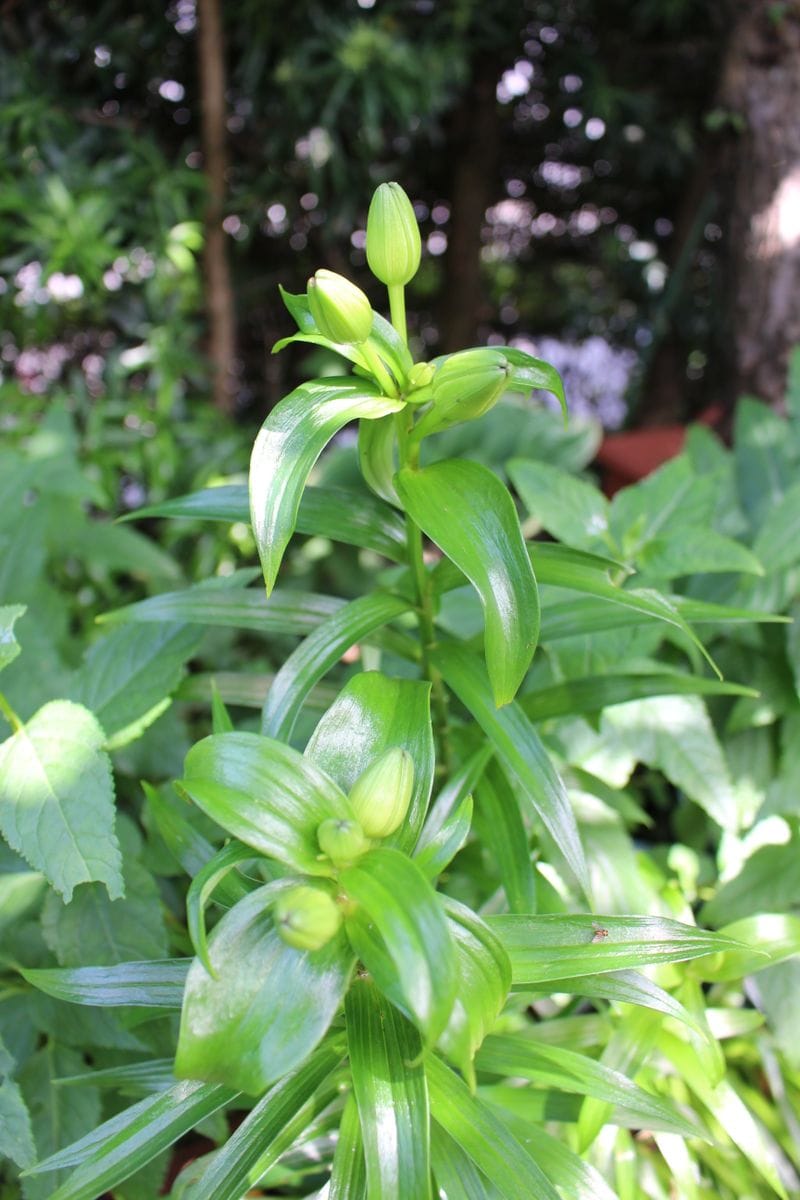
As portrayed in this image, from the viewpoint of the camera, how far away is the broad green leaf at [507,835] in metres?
0.58

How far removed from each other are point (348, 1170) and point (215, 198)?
1.58m

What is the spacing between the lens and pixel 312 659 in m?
0.54

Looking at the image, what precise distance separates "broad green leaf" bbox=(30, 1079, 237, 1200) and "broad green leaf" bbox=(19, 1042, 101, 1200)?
5.6 inches

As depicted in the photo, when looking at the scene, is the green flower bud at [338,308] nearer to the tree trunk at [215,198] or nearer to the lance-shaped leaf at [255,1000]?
the lance-shaped leaf at [255,1000]

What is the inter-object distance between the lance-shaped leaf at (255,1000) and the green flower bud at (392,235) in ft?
1.06

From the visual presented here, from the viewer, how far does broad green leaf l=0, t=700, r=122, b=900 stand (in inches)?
20.2

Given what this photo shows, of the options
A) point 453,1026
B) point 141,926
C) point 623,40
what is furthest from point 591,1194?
point 623,40

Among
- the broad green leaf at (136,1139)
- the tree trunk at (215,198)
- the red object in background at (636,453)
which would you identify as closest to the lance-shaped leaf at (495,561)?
the broad green leaf at (136,1139)

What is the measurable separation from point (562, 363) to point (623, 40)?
35.2 inches

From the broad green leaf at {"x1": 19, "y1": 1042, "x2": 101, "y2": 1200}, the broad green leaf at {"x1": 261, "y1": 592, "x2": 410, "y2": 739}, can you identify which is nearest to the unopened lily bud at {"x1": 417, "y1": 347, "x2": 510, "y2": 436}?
the broad green leaf at {"x1": 261, "y1": 592, "x2": 410, "y2": 739}

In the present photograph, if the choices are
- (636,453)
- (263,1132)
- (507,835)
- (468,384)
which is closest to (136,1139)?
(263,1132)

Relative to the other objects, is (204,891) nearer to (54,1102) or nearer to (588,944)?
(588,944)

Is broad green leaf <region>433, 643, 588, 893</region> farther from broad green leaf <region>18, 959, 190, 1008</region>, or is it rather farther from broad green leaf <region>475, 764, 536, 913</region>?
broad green leaf <region>18, 959, 190, 1008</region>

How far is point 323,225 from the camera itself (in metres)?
1.89
